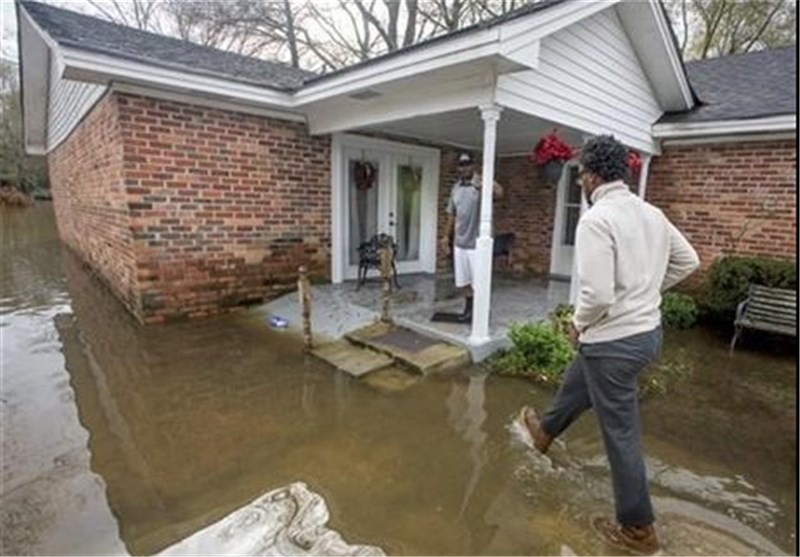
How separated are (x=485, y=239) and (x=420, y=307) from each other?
1.86 meters

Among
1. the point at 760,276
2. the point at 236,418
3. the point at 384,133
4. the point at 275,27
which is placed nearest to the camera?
the point at 236,418

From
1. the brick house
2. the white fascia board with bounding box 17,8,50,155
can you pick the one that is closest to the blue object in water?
the brick house

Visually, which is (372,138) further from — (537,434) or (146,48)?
(537,434)

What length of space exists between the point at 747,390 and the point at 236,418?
455 centimetres

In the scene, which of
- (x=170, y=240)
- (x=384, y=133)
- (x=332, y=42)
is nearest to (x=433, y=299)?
(x=384, y=133)

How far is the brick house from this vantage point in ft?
15.3

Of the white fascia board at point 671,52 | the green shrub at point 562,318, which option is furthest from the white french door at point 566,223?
the green shrub at point 562,318

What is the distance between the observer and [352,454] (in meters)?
3.03

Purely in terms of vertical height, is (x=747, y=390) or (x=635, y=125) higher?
(x=635, y=125)

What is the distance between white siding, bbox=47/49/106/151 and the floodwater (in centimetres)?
384

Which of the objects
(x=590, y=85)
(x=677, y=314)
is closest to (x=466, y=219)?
(x=590, y=85)

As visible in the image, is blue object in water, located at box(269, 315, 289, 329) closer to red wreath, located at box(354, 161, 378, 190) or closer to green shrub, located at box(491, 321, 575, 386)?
green shrub, located at box(491, 321, 575, 386)

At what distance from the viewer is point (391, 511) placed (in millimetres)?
2459

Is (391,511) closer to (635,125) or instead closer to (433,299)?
(433,299)
